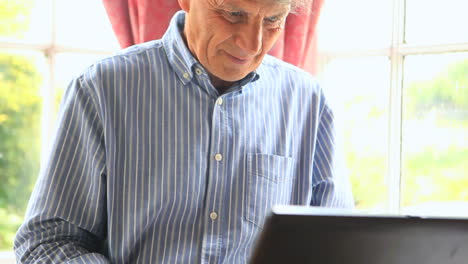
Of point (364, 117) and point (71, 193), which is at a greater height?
point (364, 117)

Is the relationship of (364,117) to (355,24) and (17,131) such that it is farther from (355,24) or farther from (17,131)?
(17,131)

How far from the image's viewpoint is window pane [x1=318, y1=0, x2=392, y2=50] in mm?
2338

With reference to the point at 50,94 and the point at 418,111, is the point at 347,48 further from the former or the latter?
the point at 50,94

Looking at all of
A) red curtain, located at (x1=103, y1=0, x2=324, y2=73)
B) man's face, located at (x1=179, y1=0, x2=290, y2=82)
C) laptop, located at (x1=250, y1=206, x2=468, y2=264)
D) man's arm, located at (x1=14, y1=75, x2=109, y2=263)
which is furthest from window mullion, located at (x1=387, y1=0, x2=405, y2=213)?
laptop, located at (x1=250, y1=206, x2=468, y2=264)

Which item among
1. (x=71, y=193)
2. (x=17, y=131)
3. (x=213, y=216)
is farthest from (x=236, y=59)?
(x=17, y=131)

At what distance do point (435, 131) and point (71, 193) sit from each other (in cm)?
141

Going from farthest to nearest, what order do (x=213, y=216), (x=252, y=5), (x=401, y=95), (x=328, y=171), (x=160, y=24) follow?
(x=401, y=95), (x=160, y=24), (x=328, y=171), (x=213, y=216), (x=252, y=5)

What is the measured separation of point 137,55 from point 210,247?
0.55 metres

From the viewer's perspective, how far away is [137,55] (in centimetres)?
162

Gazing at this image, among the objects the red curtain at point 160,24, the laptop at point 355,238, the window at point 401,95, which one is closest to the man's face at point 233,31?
the red curtain at point 160,24

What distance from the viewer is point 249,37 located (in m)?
1.45

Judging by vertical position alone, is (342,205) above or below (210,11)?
below

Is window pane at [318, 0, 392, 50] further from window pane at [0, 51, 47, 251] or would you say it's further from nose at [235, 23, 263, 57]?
window pane at [0, 51, 47, 251]

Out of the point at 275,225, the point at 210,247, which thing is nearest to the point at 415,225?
the point at 275,225
